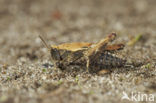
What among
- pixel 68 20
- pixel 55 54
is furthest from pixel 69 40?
pixel 55 54

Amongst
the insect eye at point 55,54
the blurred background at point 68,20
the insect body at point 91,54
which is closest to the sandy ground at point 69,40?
the blurred background at point 68,20

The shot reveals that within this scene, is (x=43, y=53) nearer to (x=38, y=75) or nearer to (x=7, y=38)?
(x=38, y=75)

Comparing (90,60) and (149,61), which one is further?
(149,61)

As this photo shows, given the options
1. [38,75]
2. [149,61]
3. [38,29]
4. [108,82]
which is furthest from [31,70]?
[38,29]

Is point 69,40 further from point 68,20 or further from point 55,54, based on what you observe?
point 55,54

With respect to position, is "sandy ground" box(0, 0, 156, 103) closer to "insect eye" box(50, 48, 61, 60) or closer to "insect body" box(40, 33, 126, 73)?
"insect body" box(40, 33, 126, 73)

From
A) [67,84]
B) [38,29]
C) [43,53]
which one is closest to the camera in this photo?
[67,84]
